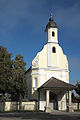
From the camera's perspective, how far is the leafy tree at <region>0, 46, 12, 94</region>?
31731mm

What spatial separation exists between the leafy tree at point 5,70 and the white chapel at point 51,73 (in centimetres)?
433

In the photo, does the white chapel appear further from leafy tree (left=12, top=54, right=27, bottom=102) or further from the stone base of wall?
leafy tree (left=12, top=54, right=27, bottom=102)

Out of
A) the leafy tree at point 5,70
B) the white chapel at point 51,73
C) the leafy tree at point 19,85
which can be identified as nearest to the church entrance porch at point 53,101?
the white chapel at point 51,73

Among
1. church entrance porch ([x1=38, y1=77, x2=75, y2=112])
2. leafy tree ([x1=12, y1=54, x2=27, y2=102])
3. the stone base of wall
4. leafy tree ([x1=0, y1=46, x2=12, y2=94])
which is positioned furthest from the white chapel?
leafy tree ([x1=0, y1=46, x2=12, y2=94])

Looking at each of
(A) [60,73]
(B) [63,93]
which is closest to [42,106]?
(B) [63,93]

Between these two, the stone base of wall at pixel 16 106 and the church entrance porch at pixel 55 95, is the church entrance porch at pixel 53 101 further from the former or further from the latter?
the stone base of wall at pixel 16 106

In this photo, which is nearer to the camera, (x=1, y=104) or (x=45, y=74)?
(x=1, y=104)

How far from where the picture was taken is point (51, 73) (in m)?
33.3

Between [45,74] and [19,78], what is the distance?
16.9 feet

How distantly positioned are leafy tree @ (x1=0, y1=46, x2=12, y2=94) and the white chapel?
433cm

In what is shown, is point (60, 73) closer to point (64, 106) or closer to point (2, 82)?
point (64, 106)

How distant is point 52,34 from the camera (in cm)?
3609

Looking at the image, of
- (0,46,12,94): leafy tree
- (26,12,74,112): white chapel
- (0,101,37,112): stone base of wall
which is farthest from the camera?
(0,46,12,94): leafy tree

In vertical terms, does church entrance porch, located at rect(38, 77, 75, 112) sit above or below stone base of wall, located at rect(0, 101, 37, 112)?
above
